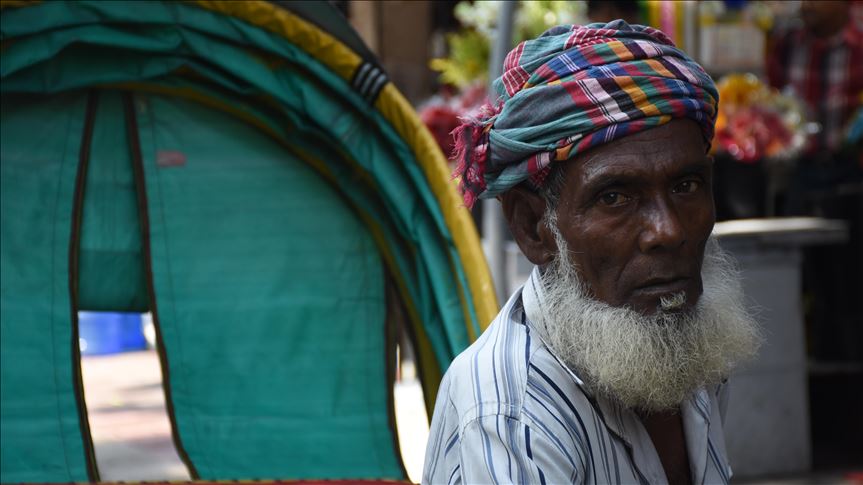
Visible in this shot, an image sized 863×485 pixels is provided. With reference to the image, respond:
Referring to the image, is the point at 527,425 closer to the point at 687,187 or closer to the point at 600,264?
the point at 600,264

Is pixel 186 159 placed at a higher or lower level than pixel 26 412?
higher

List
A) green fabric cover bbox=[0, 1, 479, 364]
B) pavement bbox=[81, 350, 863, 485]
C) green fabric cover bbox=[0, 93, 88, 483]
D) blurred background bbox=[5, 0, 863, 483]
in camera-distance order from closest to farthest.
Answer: green fabric cover bbox=[0, 1, 479, 364]
green fabric cover bbox=[0, 93, 88, 483]
pavement bbox=[81, 350, 863, 485]
blurred background bbox=[5, 0, 863, 483]

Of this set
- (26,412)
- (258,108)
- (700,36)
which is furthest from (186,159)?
(700,36)

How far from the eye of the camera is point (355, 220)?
3.08 meters

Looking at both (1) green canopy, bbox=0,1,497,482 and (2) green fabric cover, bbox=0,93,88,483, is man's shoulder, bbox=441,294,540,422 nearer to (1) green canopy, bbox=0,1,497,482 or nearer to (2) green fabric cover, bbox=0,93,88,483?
(1) green canopy, bbox=0,1,497,482

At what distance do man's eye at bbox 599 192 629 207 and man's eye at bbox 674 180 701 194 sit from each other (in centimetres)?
9

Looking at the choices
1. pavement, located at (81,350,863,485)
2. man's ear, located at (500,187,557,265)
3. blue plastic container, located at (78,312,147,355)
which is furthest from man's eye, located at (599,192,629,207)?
blue plastic container, located at (78,312,147,355)

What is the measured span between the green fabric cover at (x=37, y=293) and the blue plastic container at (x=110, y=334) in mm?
5501

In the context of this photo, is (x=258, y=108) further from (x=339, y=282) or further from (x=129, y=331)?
(x=129, y=331)

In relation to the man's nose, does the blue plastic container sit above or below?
below

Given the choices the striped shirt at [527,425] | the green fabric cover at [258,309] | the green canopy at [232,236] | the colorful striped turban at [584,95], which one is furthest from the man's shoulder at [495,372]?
the green fabric cover at [258,309]

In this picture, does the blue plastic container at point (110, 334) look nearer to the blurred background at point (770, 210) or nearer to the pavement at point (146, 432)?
the pavement at point (146, 432)

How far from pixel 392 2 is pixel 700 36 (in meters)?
2.63

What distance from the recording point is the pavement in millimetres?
4480
